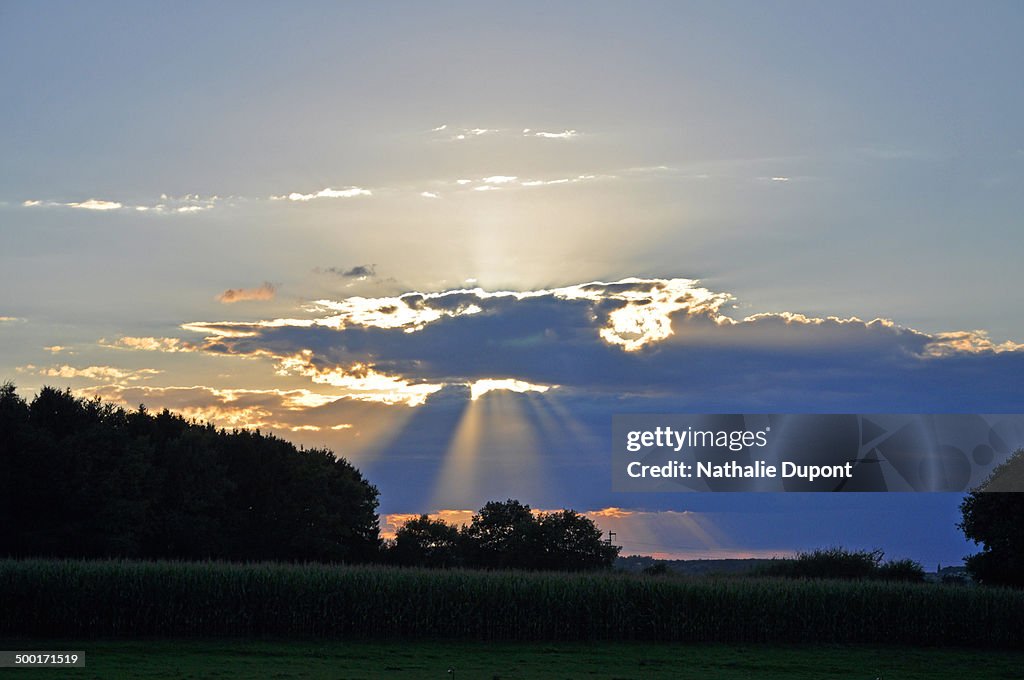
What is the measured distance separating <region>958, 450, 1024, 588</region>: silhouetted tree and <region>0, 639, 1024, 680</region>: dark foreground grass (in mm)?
12458

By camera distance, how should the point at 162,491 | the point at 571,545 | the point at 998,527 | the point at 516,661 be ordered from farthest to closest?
the point at 571,545, the point at 162,491, the point at 998,527, the point at 516,661

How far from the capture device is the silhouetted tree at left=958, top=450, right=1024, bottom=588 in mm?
51500

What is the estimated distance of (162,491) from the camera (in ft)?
213

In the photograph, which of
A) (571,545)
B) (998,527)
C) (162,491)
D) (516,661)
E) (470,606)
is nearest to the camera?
(516,661)

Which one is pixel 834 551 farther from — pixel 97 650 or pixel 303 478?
pixel 97 650

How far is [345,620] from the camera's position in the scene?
38.9 metres

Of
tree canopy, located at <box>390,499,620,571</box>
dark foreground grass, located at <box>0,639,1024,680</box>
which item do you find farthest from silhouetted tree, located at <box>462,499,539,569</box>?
dark foreground grass, located at <box>0,639,1024,680</box>

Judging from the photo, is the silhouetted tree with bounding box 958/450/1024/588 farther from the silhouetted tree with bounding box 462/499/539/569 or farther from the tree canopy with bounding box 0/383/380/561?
the tree canopy with bounding box 0/383/380/561

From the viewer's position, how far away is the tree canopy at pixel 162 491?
54469mm

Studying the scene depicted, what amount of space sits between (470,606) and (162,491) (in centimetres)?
3195

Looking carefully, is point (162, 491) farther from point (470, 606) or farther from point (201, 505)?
point (470, 606)

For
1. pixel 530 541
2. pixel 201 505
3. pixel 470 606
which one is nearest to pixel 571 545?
pixel 530 541

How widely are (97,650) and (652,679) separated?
16.6 m

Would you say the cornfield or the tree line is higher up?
the tree line
